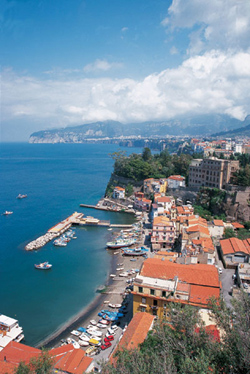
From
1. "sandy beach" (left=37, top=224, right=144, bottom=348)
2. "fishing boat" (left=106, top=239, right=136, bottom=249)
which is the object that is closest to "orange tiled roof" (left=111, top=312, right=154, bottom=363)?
"sandy beach" (left=37, top=224, right=144, bottom=348)

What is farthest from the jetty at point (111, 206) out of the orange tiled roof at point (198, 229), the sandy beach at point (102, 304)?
the sandy beach at point (102, 304)

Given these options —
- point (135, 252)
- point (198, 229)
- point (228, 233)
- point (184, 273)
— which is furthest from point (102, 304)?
point (228, 233)

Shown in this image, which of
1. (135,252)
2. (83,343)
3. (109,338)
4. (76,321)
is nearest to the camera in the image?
(83,343)

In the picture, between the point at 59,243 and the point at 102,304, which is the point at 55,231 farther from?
the point at 102,304

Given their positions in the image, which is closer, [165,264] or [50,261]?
[165,264]

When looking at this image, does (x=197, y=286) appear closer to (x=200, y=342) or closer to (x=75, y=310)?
(x=200, y=342)

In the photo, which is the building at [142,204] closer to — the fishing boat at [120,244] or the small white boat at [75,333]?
the fishing boat at [120,244]
